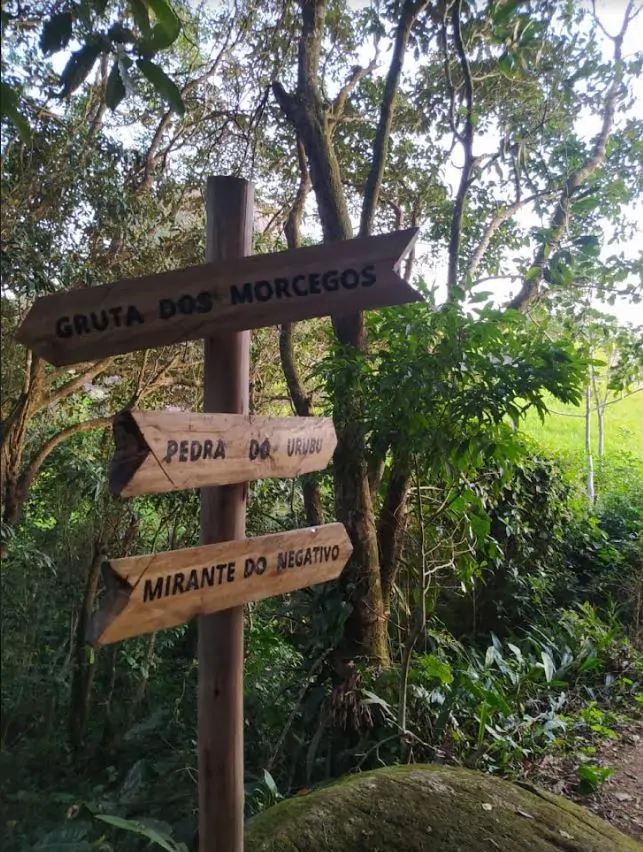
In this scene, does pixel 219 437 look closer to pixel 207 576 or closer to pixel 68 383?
pixel 207 576

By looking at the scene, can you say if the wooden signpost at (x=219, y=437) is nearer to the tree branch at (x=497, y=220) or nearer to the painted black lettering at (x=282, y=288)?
the painted black lettering at (x=282, y=288)

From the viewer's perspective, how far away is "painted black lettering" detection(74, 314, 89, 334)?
1626mm

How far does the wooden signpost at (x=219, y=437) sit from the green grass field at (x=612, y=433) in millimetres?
6602

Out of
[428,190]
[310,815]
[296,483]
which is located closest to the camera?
[310,815]

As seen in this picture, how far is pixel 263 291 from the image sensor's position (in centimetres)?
167

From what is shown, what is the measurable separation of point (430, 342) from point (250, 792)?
2.37 metres

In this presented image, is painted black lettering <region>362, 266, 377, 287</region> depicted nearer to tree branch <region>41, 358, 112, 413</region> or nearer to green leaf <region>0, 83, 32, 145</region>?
green leaf <region>0, 83, 32, 145</region>

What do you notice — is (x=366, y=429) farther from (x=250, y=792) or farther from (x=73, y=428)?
(x=73, y=428)

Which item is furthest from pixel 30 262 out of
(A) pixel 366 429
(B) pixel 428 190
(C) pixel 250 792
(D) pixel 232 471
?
(B) pixel 428 190

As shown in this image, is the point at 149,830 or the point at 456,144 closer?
the point at 149,830

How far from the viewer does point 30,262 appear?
10.4ft

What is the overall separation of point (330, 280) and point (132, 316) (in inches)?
20.2

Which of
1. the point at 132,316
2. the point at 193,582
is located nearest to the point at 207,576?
the point at 193,582

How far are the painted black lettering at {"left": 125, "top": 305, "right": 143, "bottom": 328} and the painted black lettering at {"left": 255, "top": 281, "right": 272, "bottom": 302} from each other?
30 centimetres
